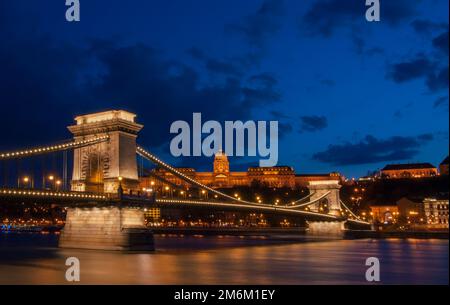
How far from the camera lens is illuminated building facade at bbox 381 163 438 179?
590 ft

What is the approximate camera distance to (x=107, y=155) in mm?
47000

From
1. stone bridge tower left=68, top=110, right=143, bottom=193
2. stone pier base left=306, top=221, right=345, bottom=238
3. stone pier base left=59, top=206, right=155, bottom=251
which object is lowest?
stone pier base left=306, top=221, right=345, bottom=238

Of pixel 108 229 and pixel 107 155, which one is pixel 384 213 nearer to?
pixel 107 155

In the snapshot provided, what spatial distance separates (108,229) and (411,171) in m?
159

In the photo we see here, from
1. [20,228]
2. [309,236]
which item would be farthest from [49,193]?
[20,228]

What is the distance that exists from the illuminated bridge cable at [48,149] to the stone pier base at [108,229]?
18.0 ft

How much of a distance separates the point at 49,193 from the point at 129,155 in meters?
10.8

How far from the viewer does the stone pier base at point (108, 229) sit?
42.3 metres

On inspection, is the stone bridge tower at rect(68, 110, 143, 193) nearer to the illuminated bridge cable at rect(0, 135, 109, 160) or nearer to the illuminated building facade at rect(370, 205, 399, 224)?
the illuminated bridge cable at rect(0, 135, 109, 160)

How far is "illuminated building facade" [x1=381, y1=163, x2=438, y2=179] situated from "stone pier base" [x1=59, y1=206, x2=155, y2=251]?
15237 cm

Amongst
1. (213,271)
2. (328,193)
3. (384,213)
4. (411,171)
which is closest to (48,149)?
(213,271)

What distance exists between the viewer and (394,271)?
107 ft

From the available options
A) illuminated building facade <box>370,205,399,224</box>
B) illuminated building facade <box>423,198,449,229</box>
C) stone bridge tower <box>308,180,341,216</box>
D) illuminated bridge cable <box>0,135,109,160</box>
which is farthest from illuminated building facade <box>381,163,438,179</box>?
illuminated bridge cable <box>0,135,109,160</box>
